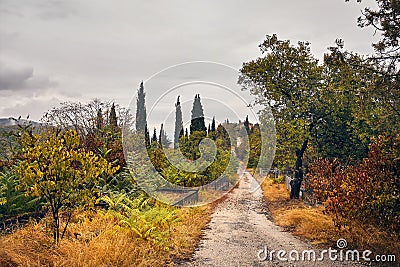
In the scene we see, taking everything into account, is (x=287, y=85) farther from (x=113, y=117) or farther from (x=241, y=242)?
(x=113, y=117)

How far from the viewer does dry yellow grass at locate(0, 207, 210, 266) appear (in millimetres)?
4792

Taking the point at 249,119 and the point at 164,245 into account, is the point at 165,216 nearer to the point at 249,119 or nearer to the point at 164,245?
the point at 164,245

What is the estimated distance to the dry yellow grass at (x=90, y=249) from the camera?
479 cm

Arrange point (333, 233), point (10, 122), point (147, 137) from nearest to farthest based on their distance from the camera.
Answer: point (333, 233)
point (147, 137)
point (10, 122)

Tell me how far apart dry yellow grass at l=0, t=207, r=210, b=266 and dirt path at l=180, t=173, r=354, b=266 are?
43 centimetres

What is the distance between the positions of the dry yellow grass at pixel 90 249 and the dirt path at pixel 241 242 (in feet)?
1.43

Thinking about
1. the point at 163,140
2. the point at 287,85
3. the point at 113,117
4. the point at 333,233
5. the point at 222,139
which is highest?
the point at 287,85

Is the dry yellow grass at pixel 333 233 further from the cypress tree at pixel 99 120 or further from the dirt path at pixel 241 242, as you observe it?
the cypress tree at pixel 99 120

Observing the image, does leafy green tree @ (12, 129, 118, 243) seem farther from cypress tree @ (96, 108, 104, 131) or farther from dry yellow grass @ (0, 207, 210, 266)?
cypress tree @ (96, 108, 104, 131)

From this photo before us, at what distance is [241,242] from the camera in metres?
7.14

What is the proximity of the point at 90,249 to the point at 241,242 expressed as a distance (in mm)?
3230

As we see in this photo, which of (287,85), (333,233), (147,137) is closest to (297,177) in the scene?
(287,85)

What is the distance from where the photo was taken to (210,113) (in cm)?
1101

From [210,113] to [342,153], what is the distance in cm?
564
